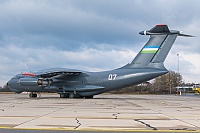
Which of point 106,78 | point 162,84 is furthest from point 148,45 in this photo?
point 162,84

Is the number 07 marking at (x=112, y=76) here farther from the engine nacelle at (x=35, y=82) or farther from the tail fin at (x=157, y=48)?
the engine nacelle at (x=35, y=82)

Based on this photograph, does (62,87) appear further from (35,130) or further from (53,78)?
(35,130)

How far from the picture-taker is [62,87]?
35.7 meters

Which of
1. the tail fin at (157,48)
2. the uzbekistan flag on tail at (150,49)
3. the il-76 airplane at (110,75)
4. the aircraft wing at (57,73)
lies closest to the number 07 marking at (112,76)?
the il-76 airplane at (110,75)

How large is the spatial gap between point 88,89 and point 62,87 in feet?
11.7

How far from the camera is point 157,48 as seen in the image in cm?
3203

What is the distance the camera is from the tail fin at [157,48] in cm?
3148

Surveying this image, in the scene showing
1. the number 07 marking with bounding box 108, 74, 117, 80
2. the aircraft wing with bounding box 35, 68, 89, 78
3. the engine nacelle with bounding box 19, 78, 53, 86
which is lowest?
the engine nacelle with bounding box 19, 78, 53, 86

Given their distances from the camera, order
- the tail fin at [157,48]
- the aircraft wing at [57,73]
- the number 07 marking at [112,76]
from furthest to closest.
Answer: the aircraft wing at [57,73] → the number 07 marking at [112,76] → the tail fin at [157,48]

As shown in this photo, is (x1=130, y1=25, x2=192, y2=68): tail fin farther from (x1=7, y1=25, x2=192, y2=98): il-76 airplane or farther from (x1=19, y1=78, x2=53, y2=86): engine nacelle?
(x1=19, y1=78, x2=53, y2=86): engine nacelle

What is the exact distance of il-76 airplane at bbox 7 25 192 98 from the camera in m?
31.3

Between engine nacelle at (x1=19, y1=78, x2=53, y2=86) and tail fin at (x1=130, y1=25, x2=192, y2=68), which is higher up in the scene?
tail fin at (x1=130, y1=25, x2=192, y2=68)

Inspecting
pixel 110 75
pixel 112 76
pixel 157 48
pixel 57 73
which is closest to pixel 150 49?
pixel 157 48

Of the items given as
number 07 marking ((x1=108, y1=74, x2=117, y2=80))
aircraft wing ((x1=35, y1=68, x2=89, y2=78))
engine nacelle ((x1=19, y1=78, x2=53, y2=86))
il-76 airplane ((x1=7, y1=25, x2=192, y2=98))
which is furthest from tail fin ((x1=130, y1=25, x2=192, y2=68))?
engine nacelle ((x1=19, y1=78, x2=53, y2=86))
